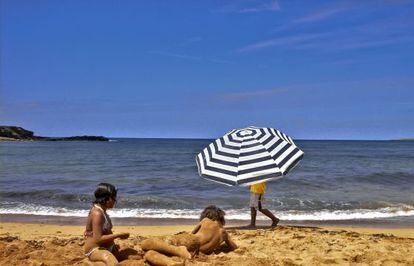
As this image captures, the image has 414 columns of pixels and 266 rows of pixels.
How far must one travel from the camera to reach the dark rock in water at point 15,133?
10175cm

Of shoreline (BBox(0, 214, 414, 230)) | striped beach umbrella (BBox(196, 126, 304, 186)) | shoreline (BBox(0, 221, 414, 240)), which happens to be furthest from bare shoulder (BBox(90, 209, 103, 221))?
shoreline (BBox(0, 214, 414, 230))

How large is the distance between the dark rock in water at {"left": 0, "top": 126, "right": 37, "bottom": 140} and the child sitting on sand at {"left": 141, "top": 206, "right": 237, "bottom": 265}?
341ft

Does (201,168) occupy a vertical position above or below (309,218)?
above

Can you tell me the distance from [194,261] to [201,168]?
2182 millimetres

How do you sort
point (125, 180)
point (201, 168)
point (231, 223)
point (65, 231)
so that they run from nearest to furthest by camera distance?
1. point (201, 168)
2. point (65, 231)
3. point (231, 223)
4. point (125, 180)

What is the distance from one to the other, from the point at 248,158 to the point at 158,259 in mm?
2685

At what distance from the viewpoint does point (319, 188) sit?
1886cm

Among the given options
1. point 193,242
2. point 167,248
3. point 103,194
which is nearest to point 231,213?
point 193,242

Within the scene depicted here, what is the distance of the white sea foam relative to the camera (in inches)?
492

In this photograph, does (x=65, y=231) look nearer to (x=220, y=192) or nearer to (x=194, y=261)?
(x=194, y=261)

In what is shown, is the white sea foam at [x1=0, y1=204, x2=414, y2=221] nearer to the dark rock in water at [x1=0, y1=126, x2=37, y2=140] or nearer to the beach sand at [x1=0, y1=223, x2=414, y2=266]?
the beach sand at [x1=0, y1=223, x2=414, y2=266]

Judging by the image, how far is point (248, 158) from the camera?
764 centimetres

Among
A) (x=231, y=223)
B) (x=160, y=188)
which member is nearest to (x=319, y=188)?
(x=160, y=188)

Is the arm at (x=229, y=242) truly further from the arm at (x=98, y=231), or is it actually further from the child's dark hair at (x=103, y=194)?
the child's dark hair at (x=103, y=194)
